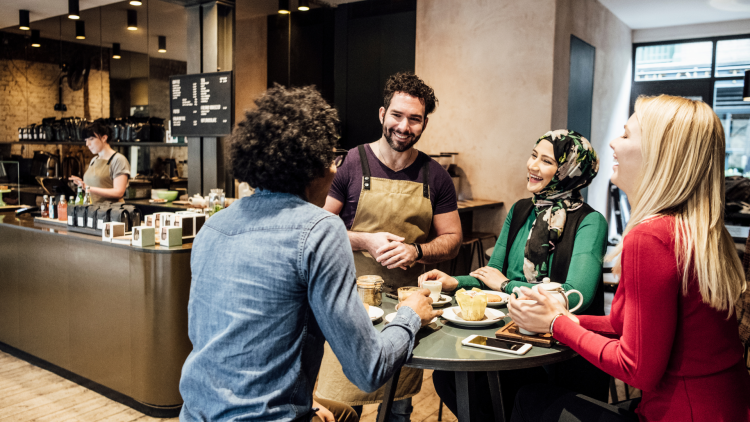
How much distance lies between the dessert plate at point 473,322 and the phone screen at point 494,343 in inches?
3.7

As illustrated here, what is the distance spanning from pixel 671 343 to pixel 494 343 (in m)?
0.44

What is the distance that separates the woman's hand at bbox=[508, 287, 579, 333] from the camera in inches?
60.6

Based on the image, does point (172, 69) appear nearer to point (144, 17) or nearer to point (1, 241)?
point (144, 17)

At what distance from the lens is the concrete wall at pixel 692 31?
727 centimetres

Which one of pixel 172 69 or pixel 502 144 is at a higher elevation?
pixel 172 69

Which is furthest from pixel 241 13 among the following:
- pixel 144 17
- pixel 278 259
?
pixel 278 259

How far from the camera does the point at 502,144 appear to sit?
5316 millimetres

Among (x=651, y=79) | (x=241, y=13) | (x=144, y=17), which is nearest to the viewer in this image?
(x=144, y=17)

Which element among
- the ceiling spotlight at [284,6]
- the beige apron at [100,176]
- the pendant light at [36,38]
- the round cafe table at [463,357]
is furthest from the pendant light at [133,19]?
the round cafe table at [463,357]

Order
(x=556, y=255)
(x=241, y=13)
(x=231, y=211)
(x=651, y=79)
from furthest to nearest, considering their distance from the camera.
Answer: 1. (x=651, y=79)
2. (x=241, y=13)
3. (x=556, y=255)
4. (x=231, y=211)

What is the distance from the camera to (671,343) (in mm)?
1274

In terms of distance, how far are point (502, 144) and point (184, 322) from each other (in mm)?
3567

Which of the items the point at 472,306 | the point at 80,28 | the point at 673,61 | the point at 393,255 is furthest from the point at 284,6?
the point at 673,61

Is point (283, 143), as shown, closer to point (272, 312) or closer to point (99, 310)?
point (272, 312)
